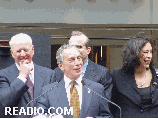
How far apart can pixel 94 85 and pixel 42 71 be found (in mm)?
688

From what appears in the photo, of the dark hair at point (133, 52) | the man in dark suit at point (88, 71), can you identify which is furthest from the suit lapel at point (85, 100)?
the dark hair at point (133, 52)

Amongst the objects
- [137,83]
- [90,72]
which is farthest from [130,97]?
[90,72]

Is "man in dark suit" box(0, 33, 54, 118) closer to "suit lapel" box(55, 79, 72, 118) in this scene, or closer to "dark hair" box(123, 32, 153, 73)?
"suit lapel" box(55, 79, 72, 118)

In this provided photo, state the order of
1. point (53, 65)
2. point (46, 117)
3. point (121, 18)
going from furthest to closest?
A: 1. point (121, 18)
2. point (53, 65)
3. point (46, 117)

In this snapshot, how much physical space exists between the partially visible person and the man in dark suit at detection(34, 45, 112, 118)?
2.05 feet

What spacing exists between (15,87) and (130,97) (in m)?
1.25

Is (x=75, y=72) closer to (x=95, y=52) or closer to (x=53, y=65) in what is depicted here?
(x=53, y=65)

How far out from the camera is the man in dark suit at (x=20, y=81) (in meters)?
2.58

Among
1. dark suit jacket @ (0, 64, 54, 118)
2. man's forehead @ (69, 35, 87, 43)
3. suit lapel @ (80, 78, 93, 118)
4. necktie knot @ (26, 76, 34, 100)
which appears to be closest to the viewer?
suit lapel @ (80, 78, 93, 118)

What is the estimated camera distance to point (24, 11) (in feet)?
16.3

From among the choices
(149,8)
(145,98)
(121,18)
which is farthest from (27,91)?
(149,8)

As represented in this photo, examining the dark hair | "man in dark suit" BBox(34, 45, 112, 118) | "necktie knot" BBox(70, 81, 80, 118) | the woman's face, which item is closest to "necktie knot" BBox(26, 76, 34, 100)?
"man in dark suit" BBox(34, 45, 112, 118)

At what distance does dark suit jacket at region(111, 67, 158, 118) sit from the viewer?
2.93 m

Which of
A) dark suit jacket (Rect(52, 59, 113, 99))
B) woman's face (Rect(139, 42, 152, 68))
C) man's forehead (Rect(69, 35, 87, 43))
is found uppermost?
man's forehead (Rect(69, 35, 87, 43))
